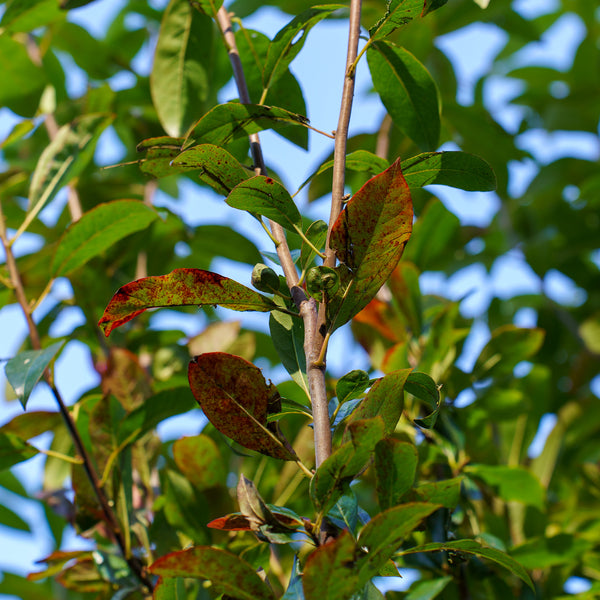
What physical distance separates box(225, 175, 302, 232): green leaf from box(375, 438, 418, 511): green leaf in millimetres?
209

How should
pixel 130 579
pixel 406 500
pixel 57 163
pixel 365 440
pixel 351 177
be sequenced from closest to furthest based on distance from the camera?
pixel 365 440 < pixel 406 500 < pixel 130 579 < pixel 57 163 < pixel 351 177

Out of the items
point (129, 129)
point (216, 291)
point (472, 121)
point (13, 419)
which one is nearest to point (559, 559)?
point (216, 291)

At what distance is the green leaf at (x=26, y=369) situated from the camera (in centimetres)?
64

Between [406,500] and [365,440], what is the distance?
0.50ft

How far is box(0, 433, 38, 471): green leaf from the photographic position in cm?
82

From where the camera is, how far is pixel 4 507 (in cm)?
129

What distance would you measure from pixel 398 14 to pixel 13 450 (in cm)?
73

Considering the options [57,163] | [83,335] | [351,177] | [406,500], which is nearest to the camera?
[406,500]

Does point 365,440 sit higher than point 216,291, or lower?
lower

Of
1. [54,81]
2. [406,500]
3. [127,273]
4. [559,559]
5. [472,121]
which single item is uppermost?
[54,81]

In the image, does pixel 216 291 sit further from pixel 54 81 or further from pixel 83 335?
pixel 54 81

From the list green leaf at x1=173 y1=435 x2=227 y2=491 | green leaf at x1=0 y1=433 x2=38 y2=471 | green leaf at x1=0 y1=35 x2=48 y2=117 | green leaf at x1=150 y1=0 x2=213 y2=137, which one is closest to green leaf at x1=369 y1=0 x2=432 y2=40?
green leaf at x1=150 y1=0 x2=213 y2=137

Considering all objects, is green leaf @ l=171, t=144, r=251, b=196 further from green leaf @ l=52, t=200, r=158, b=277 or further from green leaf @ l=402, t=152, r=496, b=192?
green leaf @ l=52, t=200, r=158, b=277

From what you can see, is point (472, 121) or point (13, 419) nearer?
point (13, 419)
